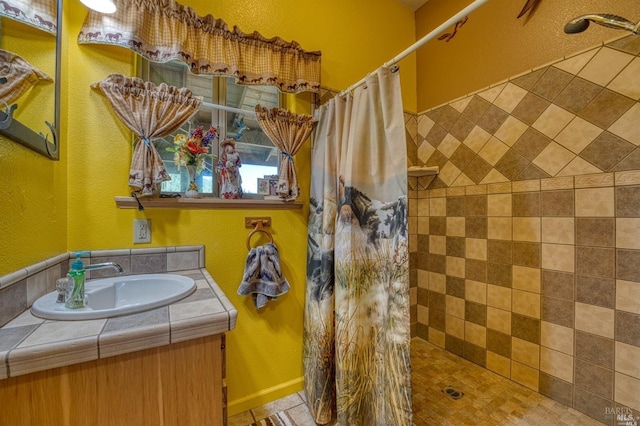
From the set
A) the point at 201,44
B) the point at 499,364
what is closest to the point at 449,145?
the point at 499,364

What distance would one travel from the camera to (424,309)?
90.2 inches

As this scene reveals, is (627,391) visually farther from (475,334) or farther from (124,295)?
(124,295)

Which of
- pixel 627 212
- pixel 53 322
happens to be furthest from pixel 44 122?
pixel 627 212

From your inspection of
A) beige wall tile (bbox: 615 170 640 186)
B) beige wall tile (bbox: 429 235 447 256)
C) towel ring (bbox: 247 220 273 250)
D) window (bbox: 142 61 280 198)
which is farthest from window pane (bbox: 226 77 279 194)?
beige wall tile (bbox: 615 170 640 186)

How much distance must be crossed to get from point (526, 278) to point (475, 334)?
567 mm

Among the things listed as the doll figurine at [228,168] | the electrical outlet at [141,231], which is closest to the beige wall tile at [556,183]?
the doll figurine at [228,168]

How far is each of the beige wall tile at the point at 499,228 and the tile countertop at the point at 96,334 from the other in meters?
1.77

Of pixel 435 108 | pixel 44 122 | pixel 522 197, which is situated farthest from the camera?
pixel 435 108

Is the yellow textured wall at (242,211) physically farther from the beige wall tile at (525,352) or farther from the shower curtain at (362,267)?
the beige wall tile at (525,352)

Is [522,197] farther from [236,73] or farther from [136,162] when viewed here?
[136,162]

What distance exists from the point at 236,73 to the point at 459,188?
173cm

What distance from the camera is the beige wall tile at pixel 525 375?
1617 millimetres

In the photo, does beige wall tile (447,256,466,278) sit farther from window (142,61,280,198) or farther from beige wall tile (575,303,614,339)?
window (142,61,280,198)

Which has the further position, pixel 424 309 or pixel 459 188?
pixel 424 309
